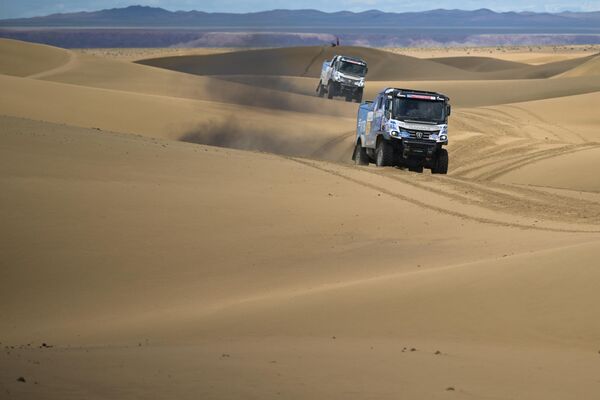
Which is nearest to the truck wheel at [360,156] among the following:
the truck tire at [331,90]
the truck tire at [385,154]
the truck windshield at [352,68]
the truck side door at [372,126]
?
the truck side door at [372,126]

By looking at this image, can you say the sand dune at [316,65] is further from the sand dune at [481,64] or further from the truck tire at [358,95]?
the truck tire at [358,95]

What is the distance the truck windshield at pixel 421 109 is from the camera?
23.2 meters

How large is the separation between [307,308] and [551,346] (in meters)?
2.44

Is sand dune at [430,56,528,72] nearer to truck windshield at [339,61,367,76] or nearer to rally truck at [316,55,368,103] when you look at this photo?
rally truck at [316,55,368,103]

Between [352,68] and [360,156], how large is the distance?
2088 centimetres

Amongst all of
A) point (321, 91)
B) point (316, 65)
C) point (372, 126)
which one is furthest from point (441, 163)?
point (316, 65)

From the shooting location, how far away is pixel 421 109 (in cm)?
2334

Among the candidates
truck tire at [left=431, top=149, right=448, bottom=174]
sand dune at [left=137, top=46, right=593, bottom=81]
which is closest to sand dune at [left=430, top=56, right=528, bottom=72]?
sand dune at [left=137, top=46, right=593, bottom=81]

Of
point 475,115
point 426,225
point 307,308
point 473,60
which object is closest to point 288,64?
point 473,60

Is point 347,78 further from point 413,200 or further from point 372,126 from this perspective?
point 413,200

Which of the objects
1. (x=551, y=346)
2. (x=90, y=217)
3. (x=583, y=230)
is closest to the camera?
(x=551, y=346)

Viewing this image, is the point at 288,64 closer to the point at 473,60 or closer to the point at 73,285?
the point at 473,60

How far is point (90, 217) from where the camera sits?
13789mm

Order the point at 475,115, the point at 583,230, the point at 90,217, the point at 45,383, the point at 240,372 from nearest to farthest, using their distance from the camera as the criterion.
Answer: the point at 45,383 → the point at 240,372 → the point at 90,217 → the point at 583,230 → the point at 475,115
